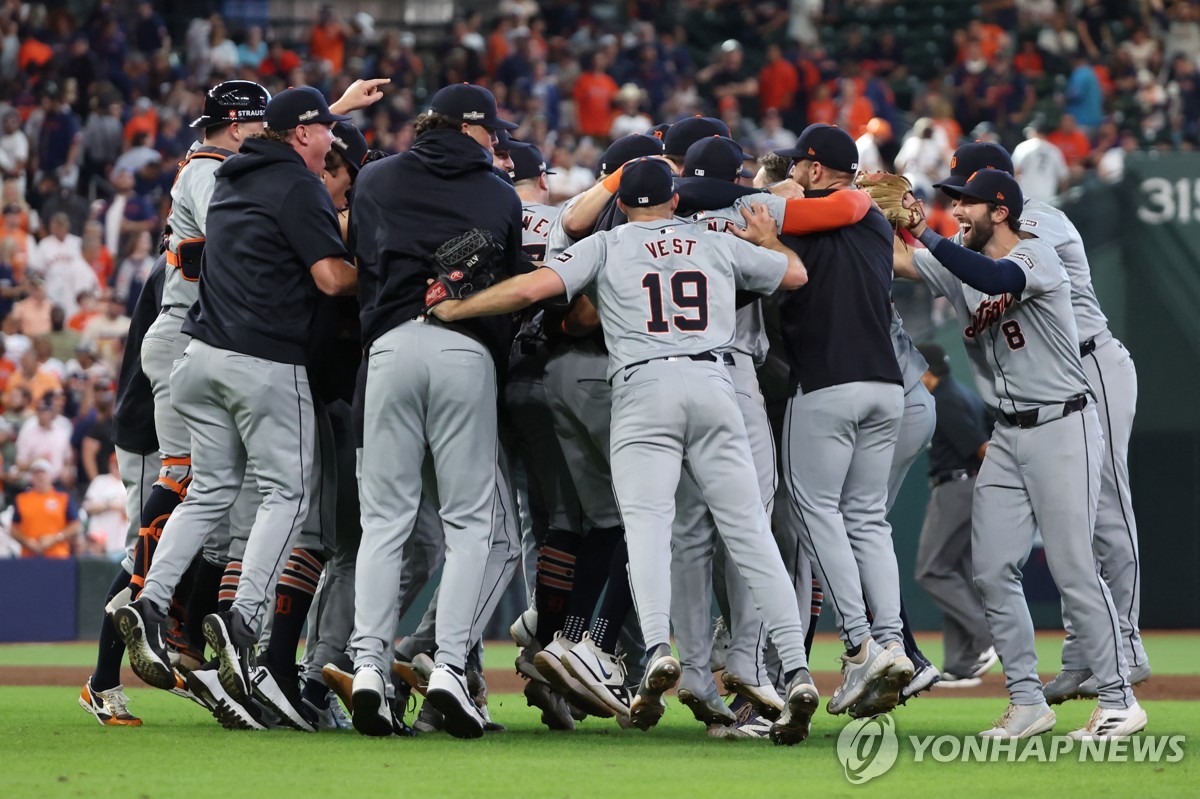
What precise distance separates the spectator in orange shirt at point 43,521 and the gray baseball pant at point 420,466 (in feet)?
25.8

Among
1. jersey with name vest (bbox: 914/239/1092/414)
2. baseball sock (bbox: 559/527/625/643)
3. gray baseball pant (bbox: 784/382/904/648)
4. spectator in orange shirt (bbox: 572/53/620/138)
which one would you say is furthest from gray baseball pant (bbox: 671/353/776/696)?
spectator in orange shirt (bbox: 572/53/620/138)

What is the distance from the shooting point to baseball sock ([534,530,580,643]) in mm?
7086

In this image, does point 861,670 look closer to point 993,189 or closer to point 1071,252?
point 993,189

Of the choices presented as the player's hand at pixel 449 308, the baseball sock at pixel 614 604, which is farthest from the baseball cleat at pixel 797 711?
the player's hand at pixel 449 308

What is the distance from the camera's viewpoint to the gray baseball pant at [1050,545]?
6.66m

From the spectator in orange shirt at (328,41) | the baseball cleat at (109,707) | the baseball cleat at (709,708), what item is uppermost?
the spectator in orange shirt at (328,41)

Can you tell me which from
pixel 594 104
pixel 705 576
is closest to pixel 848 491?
pixel 705 576

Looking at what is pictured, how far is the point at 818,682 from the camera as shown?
9758 millimetres

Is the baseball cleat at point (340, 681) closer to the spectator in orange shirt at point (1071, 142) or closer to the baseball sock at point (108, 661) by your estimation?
the baseball sock at point (108, 661)

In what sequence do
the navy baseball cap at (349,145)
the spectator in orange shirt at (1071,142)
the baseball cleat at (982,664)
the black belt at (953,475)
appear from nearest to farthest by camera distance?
Answer: the navy baseball cap at (349,145) < the baseball cleat at (982,664) < the black belt at (953,475) < the spectator in orange shirt at (1071,142)

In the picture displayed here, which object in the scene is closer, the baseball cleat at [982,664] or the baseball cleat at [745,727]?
the baseball cleat at [745,727]

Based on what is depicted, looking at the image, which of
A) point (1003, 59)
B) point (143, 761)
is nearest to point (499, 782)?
point (143, 761)

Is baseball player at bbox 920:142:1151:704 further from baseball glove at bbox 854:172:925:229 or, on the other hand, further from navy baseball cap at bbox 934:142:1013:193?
baseball glove at bbox 854:172:925:229

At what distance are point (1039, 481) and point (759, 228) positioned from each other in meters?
1.50
